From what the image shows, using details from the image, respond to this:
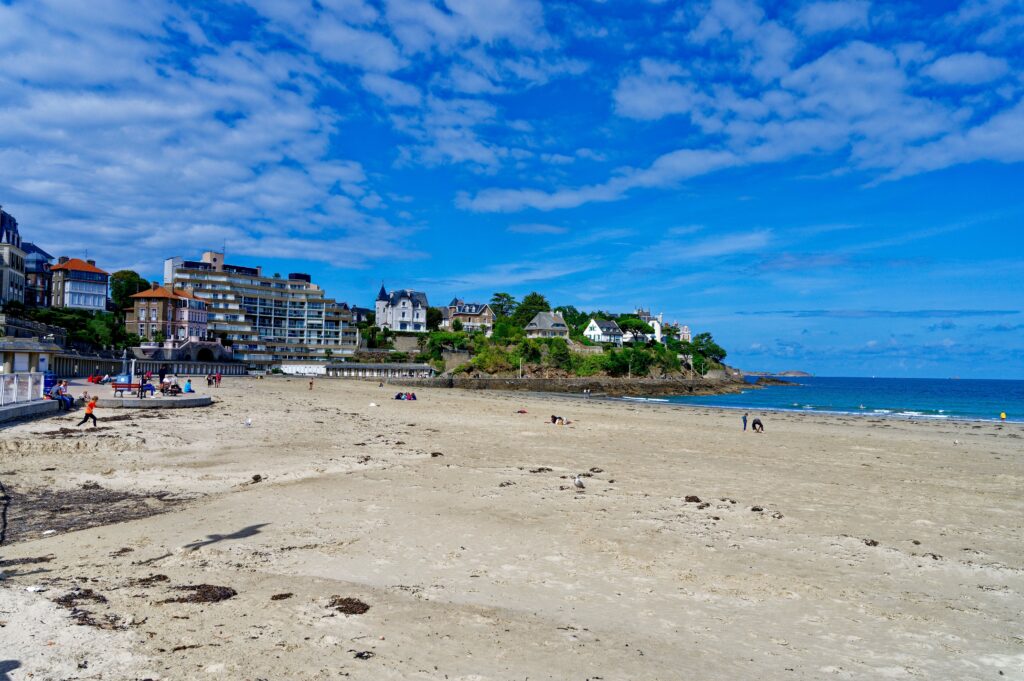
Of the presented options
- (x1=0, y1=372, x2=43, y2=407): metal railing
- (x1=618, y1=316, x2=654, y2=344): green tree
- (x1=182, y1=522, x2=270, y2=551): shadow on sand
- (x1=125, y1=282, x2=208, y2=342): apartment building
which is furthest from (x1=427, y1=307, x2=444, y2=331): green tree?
(x1=182, y1=522, x2=270, y2=551): shadow on sand

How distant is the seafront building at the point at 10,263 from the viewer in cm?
6969

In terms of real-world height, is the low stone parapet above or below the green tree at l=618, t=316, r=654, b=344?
below

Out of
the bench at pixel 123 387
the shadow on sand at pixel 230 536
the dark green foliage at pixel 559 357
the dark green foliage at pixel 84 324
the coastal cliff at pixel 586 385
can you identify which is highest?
the dark green foliage at pixel 84 324

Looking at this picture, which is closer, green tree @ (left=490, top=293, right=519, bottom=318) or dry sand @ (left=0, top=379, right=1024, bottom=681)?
dry sand @ (left=0, top=379, right=1024, bottom=681)

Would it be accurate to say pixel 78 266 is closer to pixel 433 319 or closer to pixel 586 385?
pixel 433 319

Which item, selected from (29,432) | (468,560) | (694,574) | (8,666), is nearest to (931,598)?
(694,574)

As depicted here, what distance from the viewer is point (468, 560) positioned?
8.55 meters

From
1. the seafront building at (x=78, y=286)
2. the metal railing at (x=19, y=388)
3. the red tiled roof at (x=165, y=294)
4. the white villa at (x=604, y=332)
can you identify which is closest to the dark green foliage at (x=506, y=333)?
the white villa at (x=604, y=332)

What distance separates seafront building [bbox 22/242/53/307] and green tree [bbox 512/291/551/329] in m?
77.9

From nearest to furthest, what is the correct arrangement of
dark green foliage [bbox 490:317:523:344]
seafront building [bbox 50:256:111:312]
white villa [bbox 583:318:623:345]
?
1. seafront building [bbox 50:256:111:312]
2. dark green foliage [bbox 490:317:523:344]
3. white villa [bbox 583:318:623:345]

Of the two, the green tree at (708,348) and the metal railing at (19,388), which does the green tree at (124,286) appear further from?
the green tree at (708,348)

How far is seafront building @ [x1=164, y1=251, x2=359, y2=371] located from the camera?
102625 millimetres

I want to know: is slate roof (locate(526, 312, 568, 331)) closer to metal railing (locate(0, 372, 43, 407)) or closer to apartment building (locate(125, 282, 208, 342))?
apartment building (locate(125, 282, 208, 342))

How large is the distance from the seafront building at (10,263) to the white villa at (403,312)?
55.6m
